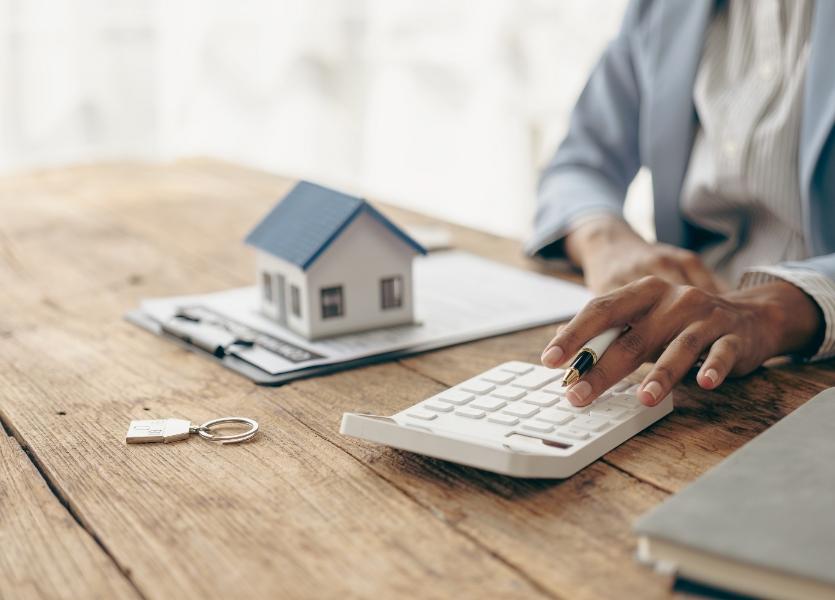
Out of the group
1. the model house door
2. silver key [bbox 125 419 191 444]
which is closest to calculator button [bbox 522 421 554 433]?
silver key [bbox 125 419 191 444]

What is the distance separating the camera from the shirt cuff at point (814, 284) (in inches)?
36.6

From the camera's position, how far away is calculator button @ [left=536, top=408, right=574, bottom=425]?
0.73 meters

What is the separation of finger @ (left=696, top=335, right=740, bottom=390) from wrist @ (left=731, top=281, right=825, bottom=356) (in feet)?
0.20

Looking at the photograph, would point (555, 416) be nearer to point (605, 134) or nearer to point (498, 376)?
point (498, 376)

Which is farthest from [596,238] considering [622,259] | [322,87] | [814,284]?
[322,87]

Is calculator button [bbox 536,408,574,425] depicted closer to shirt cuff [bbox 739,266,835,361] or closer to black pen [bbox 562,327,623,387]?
black pen [bbox 562,327,623,387]

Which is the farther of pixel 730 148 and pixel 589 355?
pixel 730 148

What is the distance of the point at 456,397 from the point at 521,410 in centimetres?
5

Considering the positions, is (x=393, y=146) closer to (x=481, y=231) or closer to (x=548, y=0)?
(x=548, y=0)

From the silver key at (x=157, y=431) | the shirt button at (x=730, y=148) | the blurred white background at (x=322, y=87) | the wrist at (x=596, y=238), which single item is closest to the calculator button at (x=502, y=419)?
the silver key at (x=157, y=431)

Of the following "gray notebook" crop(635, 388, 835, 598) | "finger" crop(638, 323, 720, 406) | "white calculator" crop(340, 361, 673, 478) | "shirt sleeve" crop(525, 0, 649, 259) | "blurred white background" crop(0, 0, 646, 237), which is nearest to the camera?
"gray notebook" crop(635, 388, 835, 598)

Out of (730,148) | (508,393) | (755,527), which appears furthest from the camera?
(730,148)

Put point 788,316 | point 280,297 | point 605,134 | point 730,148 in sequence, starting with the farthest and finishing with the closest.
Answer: point 605,134 < point 730,148 < point 280,297 < point 788,316

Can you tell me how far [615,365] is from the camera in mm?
798
